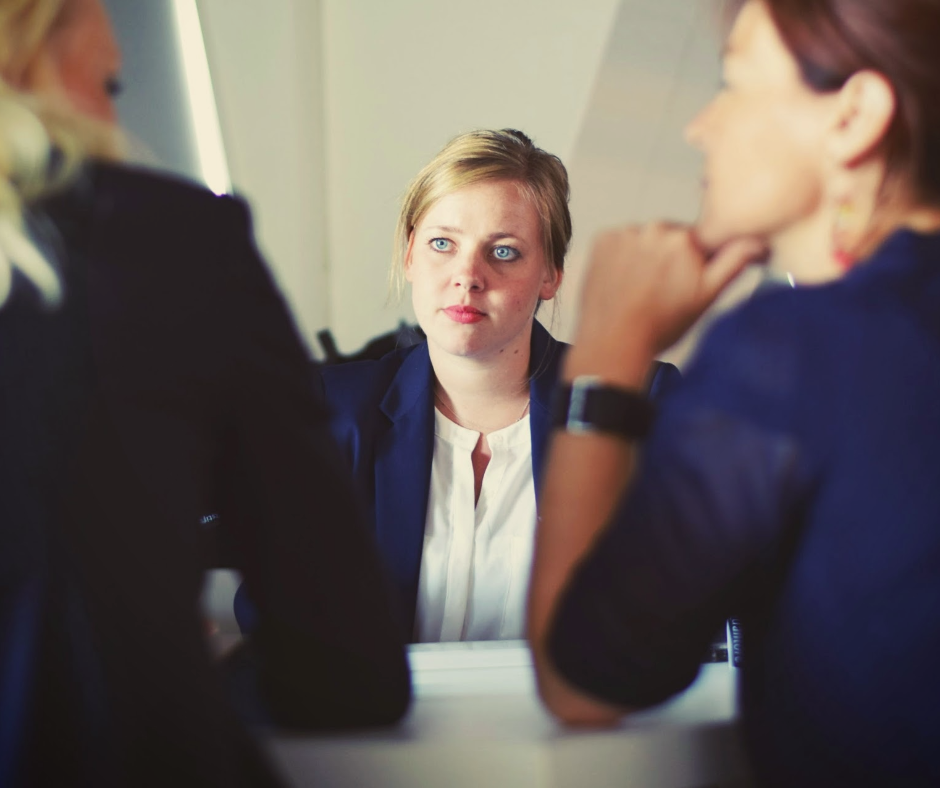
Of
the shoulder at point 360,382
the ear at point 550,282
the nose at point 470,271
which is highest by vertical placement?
the nose at point 470,271

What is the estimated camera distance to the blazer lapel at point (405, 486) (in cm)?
87

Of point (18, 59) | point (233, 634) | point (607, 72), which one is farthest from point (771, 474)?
point (607, 72)

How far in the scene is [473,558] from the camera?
0.89 metres

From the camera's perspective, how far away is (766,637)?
426 millimetres

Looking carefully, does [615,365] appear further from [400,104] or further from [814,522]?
[400,104]

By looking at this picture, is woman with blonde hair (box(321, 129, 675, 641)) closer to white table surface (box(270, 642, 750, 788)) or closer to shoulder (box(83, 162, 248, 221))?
white table surface (box(270, 642, 750, 788))

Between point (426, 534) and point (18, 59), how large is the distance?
0.63 m

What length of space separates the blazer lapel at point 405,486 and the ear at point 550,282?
238 millimetres

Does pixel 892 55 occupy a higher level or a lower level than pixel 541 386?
higher

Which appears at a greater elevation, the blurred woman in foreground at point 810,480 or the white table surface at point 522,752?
the blurred woman in foreground at point 810,480

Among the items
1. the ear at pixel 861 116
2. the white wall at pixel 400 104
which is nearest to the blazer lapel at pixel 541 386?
the white wall at pixel 400 104

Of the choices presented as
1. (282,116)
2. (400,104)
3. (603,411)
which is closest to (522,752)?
(603,411)

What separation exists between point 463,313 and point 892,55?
0.63 meters

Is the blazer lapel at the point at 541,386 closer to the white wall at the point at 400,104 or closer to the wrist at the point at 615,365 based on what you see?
the white wall at the point at 400,104
